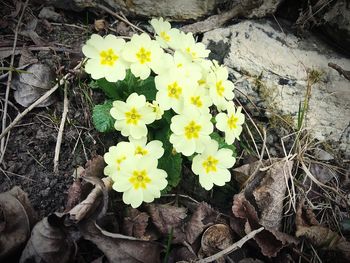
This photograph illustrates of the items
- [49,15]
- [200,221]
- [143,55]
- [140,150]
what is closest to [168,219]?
[200,221]

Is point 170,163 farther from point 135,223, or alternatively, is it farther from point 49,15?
point 49,15

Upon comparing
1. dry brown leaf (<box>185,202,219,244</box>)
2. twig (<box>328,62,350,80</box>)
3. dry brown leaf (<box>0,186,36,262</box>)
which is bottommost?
dry brown leaf (<box>0,186,36,262</box>)

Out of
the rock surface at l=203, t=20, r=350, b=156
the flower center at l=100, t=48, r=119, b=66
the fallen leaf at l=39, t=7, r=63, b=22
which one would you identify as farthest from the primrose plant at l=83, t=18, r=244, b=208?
the fallen leaf at l=39, t=7, r=63, b=22

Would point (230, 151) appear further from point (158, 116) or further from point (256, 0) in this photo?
point (256, 0)

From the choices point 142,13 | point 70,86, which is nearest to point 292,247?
point 70,86

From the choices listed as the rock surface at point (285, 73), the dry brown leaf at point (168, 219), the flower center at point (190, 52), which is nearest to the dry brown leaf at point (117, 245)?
the dry brown leaf at point (168, 219)

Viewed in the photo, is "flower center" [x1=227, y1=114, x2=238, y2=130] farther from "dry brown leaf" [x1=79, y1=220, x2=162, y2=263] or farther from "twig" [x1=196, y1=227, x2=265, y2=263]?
"dry brown leaf" [x1=79, y1=220, x2=162, y2=263]
